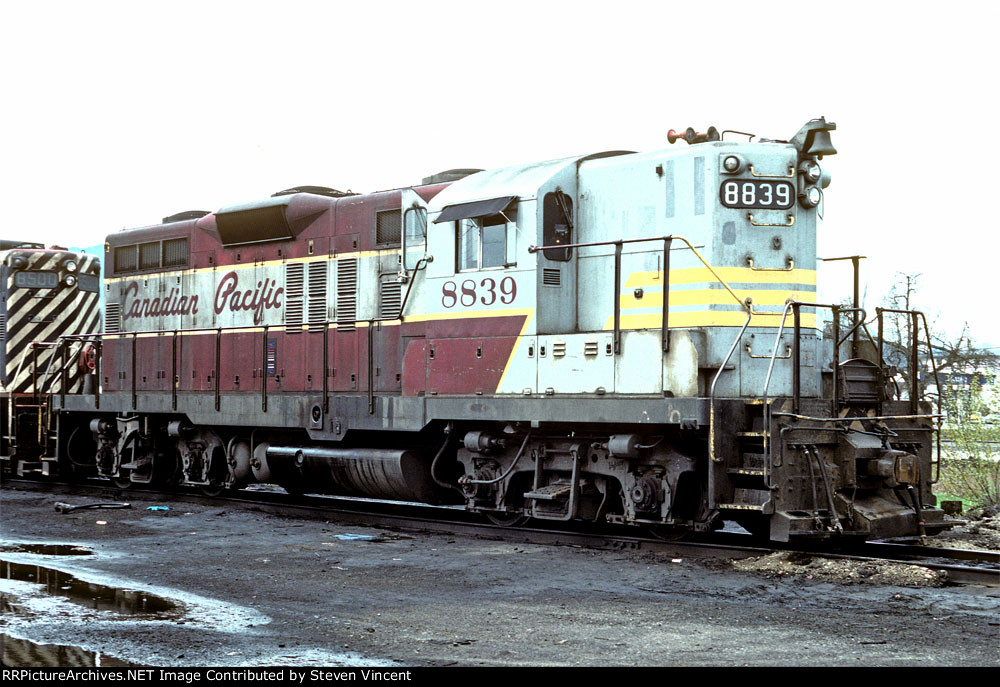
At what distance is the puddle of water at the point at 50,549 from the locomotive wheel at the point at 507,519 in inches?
157

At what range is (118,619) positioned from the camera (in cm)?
651

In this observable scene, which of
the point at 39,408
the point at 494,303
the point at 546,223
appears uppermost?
the point at 546,223

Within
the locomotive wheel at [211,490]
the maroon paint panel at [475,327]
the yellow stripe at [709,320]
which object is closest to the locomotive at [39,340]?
the locomotive wheel at [211,490]

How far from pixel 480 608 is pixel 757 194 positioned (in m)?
4.95

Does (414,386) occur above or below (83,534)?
above

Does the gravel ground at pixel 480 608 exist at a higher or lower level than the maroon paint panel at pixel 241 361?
lower

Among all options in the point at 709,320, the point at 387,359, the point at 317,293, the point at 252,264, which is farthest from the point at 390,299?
the point at 709,320

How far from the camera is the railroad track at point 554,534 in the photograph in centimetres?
888

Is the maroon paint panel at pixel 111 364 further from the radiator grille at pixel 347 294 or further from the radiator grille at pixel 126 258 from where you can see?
the radiator grille at pixel 347 294

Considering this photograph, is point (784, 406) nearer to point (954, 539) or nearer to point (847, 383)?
point (847, 383)

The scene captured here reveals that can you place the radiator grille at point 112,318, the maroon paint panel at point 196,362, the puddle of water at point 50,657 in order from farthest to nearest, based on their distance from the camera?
the radiator grille at point 112,318 → the maroon paint panel at point 196,362 → the puddle of water at point 50,657

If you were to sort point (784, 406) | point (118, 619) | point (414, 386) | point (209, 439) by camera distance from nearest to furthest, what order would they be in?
point (118, 619) < point (784, 406) < point (414, 386) < point (209, 439)
